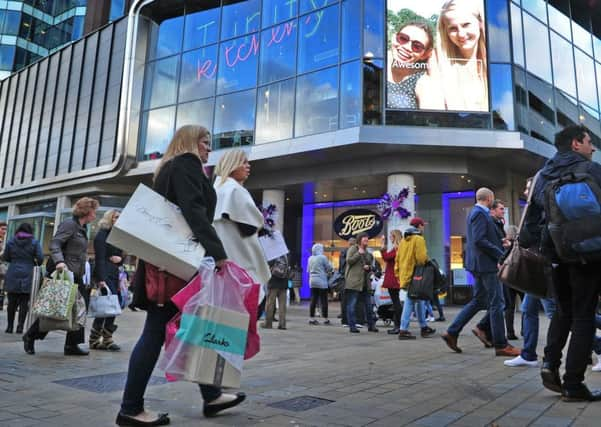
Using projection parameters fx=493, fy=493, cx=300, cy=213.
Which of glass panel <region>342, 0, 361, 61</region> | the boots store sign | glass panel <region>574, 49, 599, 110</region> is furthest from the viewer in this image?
the boots store sign

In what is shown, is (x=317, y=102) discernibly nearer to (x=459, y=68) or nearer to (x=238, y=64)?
(x=238, y=64)

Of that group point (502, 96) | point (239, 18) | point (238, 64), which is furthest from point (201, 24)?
point (502, 96)

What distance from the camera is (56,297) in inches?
220

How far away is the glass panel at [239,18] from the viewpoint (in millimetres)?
21547

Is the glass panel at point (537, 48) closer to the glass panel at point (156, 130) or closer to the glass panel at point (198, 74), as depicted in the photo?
the glass panel at point (198, 74)

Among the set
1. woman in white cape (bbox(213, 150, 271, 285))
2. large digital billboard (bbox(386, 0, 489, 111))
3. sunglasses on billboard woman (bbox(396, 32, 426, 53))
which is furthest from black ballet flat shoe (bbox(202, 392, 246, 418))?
sunglasses on billboard woman (bbox(396, 32, 426, 53))

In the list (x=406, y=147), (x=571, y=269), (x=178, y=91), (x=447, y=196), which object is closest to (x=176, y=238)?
(x=571, y=269)

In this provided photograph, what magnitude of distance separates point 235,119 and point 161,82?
226 inches

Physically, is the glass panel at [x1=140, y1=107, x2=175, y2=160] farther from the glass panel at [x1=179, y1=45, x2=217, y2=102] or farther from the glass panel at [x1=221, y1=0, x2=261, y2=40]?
the glass panel at [x1=221, y1=0, x2=261, y2=40]

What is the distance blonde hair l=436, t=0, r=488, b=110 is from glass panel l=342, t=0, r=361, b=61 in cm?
293

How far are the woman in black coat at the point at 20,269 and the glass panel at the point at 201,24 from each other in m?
16.5

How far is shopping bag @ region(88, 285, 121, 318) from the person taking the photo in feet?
19.7

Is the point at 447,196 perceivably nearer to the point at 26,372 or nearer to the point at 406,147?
the point at 406,147

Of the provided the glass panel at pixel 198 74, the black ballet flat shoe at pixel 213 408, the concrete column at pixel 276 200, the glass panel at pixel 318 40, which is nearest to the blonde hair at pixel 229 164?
the black ballet flat shoe at pixel 213 408
